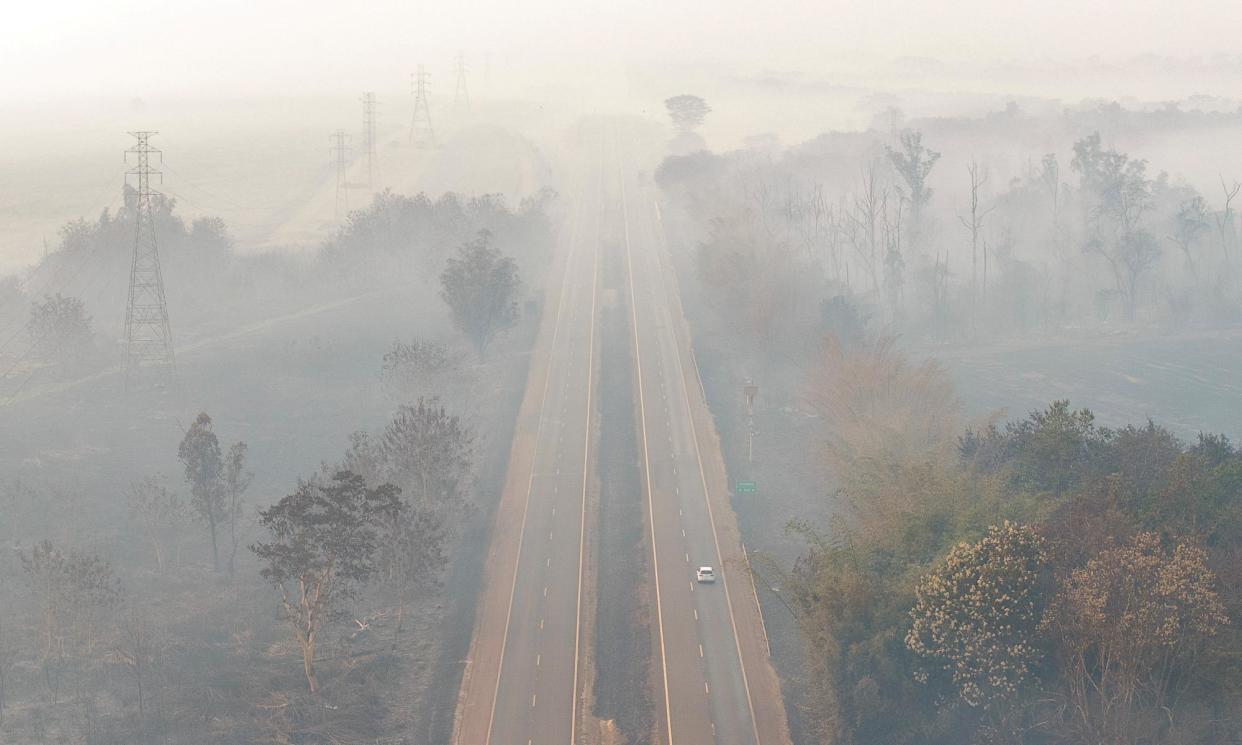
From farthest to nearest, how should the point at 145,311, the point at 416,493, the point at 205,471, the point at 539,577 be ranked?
the point at 145,311 < the point at 416,493 < the point at 539,577 < the point at 205,471

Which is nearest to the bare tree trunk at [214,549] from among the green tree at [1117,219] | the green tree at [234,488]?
the green tree at [234,488]

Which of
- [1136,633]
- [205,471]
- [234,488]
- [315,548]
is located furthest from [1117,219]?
[315,548]

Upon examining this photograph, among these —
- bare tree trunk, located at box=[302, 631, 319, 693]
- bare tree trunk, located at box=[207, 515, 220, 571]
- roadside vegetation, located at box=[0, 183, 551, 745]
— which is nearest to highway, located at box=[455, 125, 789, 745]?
roadside vegetation, located at box=[0, 183, 551, 745]

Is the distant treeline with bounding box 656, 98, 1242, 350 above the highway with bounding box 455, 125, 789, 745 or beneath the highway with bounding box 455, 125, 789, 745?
above

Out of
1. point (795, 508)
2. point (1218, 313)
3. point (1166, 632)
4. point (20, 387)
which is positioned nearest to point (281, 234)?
point (20, 387)

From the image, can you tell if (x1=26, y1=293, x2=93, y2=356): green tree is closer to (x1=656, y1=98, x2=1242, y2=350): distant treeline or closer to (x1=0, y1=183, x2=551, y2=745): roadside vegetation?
(x1=0, y1=183, x2=551, y2=745): roadside vegetation

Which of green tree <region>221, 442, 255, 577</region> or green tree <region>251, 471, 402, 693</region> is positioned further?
green tree <region>221, 442, 255, 577</region>

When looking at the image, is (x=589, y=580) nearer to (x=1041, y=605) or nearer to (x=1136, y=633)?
(x=1041, y=605)

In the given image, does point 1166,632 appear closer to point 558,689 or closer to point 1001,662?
point 1001,662
